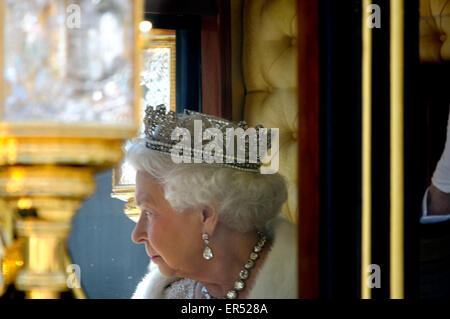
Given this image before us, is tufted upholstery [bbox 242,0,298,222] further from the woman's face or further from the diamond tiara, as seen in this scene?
the woman's face

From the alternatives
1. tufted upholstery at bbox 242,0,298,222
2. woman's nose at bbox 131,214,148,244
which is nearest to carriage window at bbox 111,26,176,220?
woman's nose at bbox 131,214,148,244

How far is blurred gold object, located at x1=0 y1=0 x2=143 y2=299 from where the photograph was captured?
1.47ft

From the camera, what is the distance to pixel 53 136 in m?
0.45

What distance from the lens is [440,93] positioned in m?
1.05

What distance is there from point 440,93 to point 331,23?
0.82ft

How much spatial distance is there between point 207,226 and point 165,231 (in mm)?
59

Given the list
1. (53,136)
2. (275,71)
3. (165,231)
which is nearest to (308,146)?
(275,71)

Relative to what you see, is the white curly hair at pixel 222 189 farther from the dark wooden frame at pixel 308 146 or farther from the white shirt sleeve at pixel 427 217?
the white shirt sleeve at pixel 427 217

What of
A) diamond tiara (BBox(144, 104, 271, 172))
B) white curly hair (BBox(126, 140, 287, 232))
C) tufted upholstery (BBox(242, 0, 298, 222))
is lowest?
white curly hair (BBox(126, 140, 287, 232))

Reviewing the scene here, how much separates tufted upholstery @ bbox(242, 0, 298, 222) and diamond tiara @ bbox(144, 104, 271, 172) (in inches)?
1.1

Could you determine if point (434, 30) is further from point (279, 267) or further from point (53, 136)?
point (53, 136)

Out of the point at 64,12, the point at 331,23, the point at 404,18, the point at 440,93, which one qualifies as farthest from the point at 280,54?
the point at 64,12

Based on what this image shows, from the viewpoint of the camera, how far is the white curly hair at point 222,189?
2.95 feet

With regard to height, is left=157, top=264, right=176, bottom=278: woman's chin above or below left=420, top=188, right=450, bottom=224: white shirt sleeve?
below
